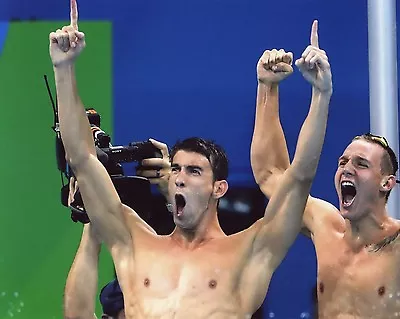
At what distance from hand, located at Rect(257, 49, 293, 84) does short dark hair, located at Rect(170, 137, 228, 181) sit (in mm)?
229

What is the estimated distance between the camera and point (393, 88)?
2.99 m

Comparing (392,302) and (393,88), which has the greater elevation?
(393,88)

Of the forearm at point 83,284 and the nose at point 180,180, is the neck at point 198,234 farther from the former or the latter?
the forearm at point 83,284

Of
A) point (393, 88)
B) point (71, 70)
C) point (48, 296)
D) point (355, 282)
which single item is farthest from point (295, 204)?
point (48, 296)

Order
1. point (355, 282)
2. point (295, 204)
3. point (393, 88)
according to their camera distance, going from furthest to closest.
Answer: point (393, 88) → point (355, 282) → point (295, 204)

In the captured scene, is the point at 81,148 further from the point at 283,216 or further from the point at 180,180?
the point at 283,216

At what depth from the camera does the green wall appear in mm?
3139

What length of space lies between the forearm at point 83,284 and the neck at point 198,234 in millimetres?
258

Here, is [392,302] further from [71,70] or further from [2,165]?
[2,165]

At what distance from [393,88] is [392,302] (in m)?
1.11

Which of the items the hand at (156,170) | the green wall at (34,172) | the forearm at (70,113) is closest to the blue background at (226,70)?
the green wall at (34,172)

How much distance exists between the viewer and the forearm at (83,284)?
2268mm

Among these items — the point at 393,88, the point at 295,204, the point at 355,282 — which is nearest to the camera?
the point at 295,204

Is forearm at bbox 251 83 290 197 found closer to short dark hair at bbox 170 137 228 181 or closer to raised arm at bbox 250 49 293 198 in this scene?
raised arm at bbox 250 49 293 198
